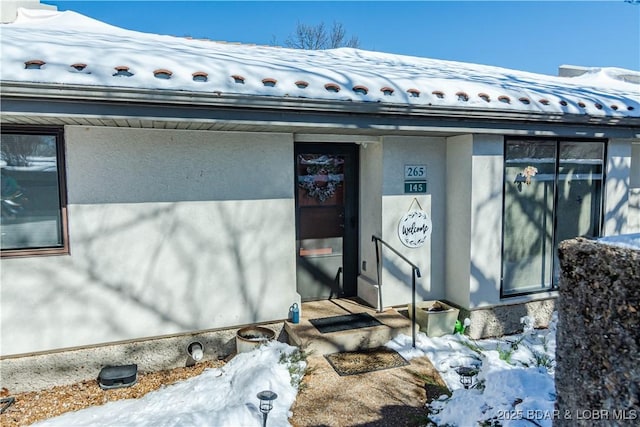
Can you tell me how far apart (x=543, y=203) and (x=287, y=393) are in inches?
170

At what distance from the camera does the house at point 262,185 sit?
3848 millimetres

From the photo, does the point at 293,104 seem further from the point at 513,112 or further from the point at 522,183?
the point at 522,183

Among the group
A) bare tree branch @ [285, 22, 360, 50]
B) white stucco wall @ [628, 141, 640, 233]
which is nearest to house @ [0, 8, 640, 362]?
white stucco wall @ [628, 141, 640, 233]

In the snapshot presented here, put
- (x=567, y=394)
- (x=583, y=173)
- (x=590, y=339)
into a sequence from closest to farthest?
(x=590, y=339), (x=567, y=394), (x=583, y=173)

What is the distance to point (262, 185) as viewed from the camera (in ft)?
15.8

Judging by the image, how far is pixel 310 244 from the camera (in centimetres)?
585

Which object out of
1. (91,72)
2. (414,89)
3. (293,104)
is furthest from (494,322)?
(91,72)

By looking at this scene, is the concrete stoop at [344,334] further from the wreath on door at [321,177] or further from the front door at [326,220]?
the wreath on door at [321,177]

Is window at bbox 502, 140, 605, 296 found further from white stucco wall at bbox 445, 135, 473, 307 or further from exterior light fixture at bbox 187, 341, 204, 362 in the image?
exterior light fixture at bbox 187, 341, 204, 362

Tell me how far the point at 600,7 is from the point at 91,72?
29.5 feet

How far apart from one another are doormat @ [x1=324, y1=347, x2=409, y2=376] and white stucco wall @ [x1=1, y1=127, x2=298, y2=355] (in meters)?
0.96

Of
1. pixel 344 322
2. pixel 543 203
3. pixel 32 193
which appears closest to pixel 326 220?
pixel 344 322

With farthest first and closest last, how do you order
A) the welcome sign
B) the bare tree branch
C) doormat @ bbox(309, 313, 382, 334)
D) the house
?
the bare tree branch < the welcome sign < doormat @ bbox(309, 313, 382, 334) < the house

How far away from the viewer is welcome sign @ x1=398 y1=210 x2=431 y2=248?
218 inches
